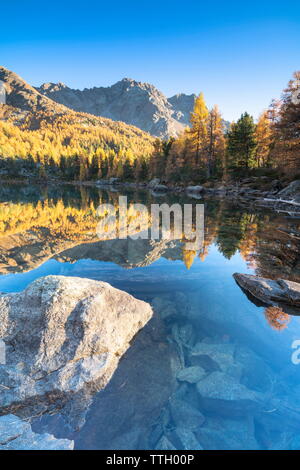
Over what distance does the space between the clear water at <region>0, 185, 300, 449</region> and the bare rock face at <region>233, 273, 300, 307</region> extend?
415 millimetres

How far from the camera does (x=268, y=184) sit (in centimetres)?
3047

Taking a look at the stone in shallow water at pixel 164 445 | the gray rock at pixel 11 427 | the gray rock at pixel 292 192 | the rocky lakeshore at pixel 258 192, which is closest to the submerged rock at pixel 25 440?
the gray rock at pixel 11 427

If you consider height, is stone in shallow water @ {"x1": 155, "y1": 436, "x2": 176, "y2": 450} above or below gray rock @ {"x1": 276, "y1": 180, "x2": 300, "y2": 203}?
below

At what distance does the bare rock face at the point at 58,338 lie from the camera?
3.43 metres

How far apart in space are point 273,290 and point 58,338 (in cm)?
581

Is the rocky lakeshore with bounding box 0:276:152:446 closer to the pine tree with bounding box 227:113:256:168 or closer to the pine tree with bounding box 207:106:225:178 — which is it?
the pine tree with bounding box 227:113:256:168

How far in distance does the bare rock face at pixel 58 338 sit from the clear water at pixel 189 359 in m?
0.32

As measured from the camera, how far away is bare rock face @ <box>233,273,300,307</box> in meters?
6.07

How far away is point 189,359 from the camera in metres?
4.16

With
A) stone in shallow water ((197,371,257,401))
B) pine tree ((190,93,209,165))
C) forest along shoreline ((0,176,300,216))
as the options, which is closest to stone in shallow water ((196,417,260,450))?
stone in shallow water ((197,371,257,401))

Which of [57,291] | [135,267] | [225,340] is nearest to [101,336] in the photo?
[57,291]

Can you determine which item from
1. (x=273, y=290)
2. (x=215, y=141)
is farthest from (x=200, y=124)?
(x=273, y=290)

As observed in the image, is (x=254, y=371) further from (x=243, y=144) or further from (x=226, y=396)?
(x=243, y=144)

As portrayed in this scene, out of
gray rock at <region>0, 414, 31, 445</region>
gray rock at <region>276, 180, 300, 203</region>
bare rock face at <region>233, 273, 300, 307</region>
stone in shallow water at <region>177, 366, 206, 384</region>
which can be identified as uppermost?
gray rock at <region>276, 180, 300, 203</region>
